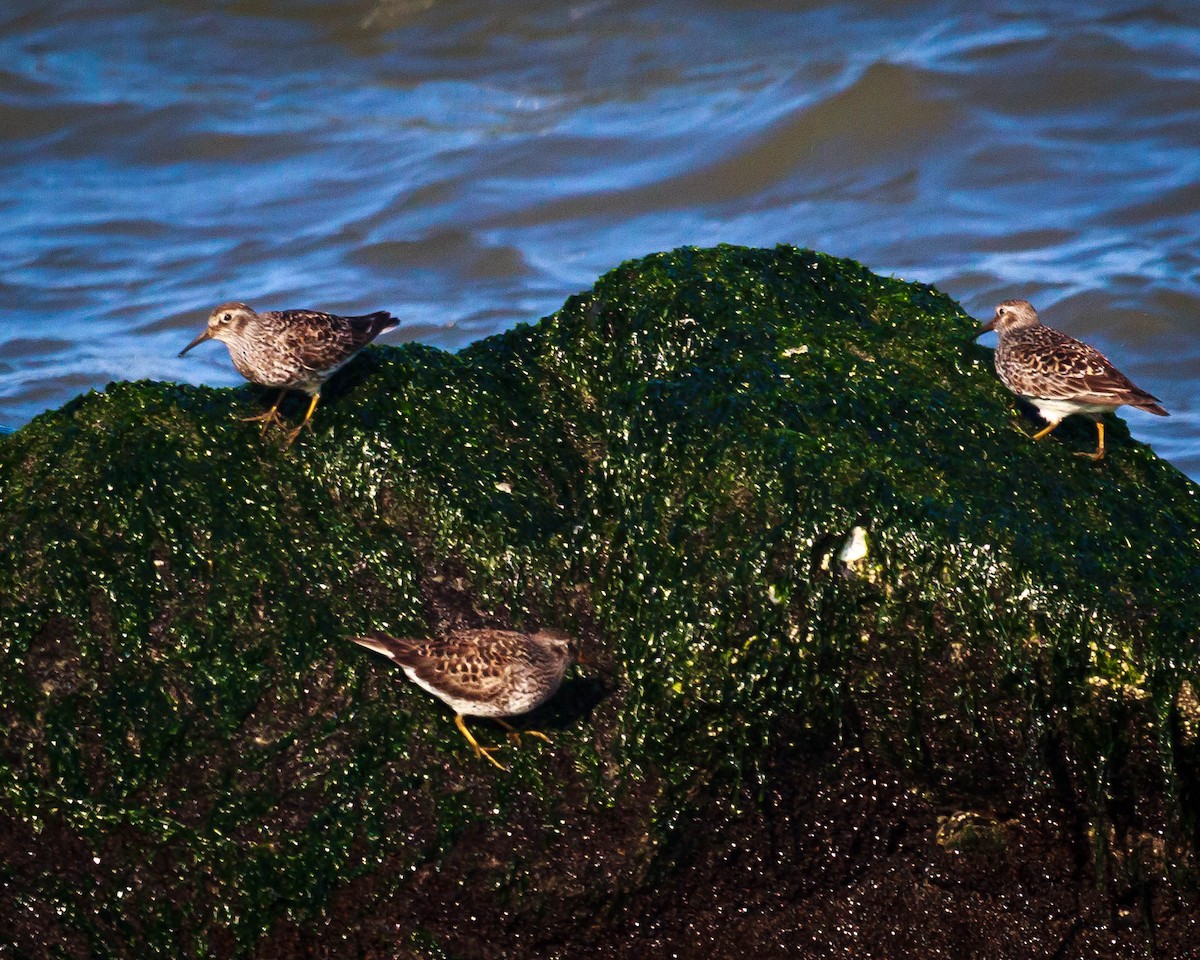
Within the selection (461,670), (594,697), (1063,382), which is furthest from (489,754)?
(1063,382)

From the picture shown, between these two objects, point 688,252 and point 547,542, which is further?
point 688,252

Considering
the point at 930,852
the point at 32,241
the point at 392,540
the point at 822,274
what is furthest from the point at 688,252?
the point at 32,241

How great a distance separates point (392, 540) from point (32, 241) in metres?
8.40

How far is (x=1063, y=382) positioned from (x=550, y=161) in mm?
8509

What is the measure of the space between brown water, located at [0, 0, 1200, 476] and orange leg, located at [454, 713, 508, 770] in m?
5.50

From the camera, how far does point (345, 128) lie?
14.0 m

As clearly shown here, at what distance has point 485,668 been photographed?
4.60 metres

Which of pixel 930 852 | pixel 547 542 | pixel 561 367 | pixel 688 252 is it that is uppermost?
pixel 688 252

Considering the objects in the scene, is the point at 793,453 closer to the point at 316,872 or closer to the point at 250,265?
the point at 316,872

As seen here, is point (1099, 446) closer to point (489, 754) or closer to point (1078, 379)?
point (1078, 379)

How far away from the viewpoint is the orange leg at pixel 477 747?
4699 mm

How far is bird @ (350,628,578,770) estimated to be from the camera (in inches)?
181

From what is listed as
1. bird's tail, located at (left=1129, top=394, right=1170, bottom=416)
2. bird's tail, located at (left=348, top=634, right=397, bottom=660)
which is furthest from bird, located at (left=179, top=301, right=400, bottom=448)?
bird's tail, located at (left=1129, top=394, right=1170, bottom=416)

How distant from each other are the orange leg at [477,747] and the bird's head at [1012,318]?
2.87 meters
